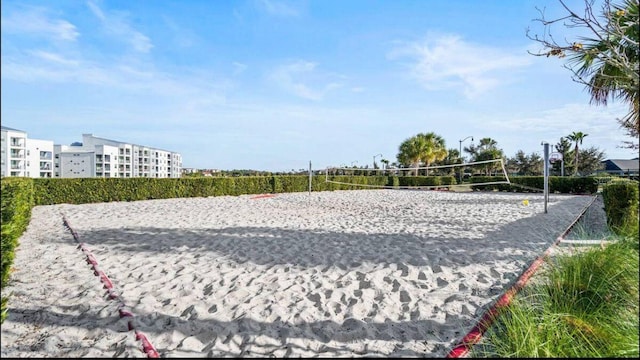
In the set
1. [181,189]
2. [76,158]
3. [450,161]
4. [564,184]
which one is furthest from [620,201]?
[76,158]

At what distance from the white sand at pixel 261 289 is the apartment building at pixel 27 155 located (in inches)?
2538

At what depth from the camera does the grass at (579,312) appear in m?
2.26

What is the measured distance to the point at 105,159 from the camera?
225 ft

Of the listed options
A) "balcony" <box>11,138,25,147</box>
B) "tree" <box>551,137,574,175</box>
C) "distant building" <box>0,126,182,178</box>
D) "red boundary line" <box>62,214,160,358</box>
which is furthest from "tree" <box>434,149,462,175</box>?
"balcony" <box>11,138,25,147</box>

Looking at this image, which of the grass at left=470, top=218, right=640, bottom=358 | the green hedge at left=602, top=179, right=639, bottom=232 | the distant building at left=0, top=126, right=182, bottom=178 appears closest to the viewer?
the grass at left=470, top=218, right=640, bottom=358

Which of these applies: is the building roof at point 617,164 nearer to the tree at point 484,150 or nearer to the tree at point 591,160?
the tree at point 591,160

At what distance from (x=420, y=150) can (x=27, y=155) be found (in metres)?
64.4

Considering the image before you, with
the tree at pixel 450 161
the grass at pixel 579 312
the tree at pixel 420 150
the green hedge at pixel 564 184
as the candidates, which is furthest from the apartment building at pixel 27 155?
the grass at pixel 579 312

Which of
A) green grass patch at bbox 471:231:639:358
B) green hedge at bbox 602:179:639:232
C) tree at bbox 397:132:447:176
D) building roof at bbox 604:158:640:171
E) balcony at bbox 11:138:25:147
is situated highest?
balcony at bbox 11:138:25:147

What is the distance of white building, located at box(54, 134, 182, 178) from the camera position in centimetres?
6556

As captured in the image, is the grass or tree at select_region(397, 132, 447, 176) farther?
tree at select_region(397, 132, 447, 176)

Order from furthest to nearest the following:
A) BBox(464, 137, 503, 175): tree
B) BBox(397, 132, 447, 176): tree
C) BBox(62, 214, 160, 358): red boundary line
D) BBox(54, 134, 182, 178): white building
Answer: BBox(54, 134, 182, 178): white building < BBox(464, 137, 503, 175): tree < BBox(397, 132, 447, 176): tree < BBox(62, 214, 160, 358): red boundary line

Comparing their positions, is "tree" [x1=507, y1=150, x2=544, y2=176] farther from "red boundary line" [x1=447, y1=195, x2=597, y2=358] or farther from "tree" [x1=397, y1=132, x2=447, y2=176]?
"red boundary line" [x1=447, y1=195, x2=597, y2=358]

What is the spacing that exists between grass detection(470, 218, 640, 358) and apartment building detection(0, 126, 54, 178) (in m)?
69.1
